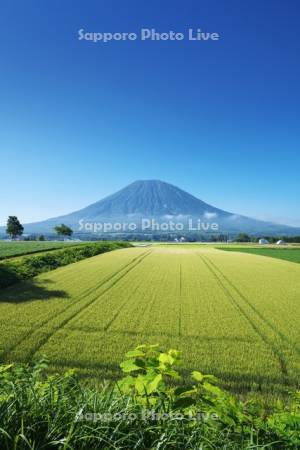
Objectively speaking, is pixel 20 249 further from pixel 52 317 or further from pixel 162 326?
pixel 162 326

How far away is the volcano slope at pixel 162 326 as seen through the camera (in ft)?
24.9

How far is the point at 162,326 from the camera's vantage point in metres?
10.8

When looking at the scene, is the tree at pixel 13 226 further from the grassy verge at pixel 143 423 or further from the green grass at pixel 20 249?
the grassy verge at pixel 143 423

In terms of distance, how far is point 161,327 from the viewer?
10.6 m

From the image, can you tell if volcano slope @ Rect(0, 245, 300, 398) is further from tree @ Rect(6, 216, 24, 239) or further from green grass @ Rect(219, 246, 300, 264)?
tree @ Rect(6, 216, 24, 239)

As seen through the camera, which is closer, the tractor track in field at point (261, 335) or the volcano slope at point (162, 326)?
the volcano slope at point (162, 326)

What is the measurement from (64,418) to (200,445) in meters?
1.11

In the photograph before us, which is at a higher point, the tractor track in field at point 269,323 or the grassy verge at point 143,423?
the grassy verge at point 143,423

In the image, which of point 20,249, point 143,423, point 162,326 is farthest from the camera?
point 20,249

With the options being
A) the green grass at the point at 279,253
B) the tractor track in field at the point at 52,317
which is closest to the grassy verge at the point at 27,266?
the tractor track in field at the point at 52,317

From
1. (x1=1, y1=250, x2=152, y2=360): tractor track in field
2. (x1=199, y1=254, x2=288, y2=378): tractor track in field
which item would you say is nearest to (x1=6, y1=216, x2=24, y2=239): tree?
(x1=1, y1=250, x2=152, y2=360): tractor track in field

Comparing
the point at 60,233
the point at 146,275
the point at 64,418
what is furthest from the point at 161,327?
the point at 60,233

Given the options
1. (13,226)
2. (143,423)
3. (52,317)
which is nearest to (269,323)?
(52,317)

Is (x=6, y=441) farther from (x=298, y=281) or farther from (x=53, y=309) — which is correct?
(x=298, y=281)
